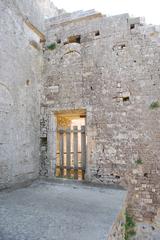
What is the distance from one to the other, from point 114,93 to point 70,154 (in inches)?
78.7

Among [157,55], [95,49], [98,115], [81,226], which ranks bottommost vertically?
[81,226]

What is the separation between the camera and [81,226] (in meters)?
2.31

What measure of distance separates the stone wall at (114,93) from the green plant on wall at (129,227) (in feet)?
0.51

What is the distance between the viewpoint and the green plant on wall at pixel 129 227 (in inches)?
158

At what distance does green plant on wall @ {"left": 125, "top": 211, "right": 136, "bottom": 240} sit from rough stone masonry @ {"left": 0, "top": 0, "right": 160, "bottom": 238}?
0.42 ft

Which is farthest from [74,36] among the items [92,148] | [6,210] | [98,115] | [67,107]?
[6,210]

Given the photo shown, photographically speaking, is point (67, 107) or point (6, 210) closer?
point (6, 210)

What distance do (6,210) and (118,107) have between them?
3213mm

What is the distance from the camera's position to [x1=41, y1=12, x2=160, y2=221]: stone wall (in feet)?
14.2

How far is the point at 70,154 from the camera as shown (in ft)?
17.4

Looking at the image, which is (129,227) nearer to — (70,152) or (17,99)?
(70,152)

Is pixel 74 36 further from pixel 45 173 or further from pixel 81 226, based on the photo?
pixel 81 226

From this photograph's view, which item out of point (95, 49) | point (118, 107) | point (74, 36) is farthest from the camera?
point (74, 36)

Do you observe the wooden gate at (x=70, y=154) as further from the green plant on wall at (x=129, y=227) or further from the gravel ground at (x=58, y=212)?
the green plant on wall at (x=129, y=227)
